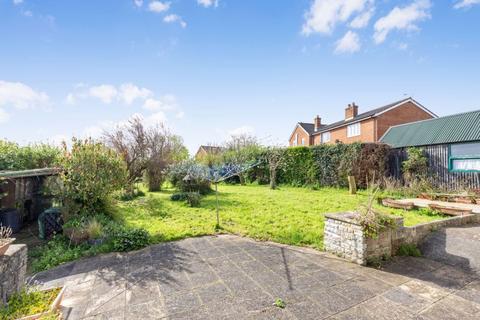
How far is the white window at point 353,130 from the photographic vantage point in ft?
71.8

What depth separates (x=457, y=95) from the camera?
11023mm

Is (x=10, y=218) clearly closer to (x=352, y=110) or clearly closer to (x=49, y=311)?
(x=49, y=311)

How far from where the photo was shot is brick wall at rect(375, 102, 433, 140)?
19.6m

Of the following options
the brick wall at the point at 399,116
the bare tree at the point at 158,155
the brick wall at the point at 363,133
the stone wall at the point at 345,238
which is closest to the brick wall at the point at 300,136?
the brick wall at the point at 363,133

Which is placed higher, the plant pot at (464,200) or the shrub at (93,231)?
the plant pot at (464,200)

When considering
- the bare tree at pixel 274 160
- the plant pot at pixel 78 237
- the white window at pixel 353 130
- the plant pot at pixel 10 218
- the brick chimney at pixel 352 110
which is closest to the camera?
the plant pot at pixel 78 237

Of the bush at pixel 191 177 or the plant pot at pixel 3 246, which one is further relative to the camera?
the bush at pixel 191 177

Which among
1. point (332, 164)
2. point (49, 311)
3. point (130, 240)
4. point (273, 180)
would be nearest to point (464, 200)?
point (332, 164)

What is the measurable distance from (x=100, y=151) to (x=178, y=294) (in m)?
5.40

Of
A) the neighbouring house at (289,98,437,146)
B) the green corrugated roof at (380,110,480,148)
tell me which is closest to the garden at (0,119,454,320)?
the green corrugated roof at (380,110,480,148)

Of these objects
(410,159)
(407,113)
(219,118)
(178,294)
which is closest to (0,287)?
(178,294)

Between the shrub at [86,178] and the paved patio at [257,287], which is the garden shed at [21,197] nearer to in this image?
the shrub at [86,178]

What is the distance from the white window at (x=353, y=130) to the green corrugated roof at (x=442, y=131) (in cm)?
756

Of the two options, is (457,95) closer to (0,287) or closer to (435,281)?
(435,281)
